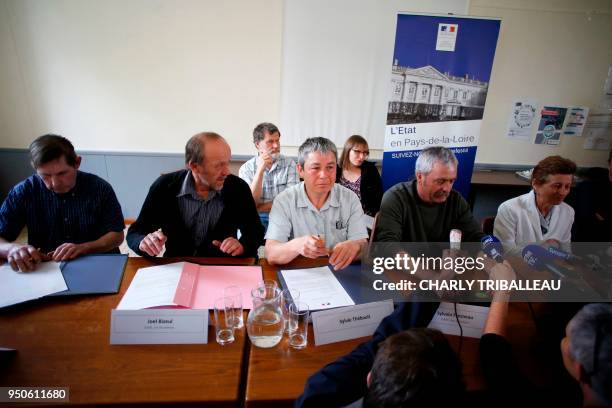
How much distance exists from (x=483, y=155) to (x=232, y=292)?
409 centimetres

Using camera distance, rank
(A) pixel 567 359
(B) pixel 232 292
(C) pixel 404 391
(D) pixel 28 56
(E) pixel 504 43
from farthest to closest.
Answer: (E) pixel 504 43, (D) pixel 28 56, (B) pixel 232 292, (A) pixel 567 359, (C) pixel 404 391

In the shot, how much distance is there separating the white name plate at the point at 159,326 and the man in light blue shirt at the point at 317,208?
0.62 metres

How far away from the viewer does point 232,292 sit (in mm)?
1271

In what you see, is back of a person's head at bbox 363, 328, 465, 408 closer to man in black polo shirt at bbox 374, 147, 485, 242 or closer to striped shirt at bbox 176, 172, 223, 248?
man in black polo shirt at bbox 374, 147, 485, 242

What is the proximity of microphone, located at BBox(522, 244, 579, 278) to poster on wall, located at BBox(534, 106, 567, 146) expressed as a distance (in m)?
3.47

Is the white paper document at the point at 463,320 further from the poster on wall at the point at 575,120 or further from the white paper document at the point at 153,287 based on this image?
the poster on wall at the point at 575,120

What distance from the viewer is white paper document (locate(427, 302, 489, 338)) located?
113 cm

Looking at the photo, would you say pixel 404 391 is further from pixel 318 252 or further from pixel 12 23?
pixel 12 23

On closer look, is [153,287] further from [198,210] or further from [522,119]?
[522,119]

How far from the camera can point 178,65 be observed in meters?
3.69

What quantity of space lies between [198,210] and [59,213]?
29.6 inches

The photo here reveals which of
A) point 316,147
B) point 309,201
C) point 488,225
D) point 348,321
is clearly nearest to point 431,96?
point 488,225

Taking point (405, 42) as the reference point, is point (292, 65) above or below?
below

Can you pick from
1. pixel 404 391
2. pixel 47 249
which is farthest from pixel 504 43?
pixel 47 249
